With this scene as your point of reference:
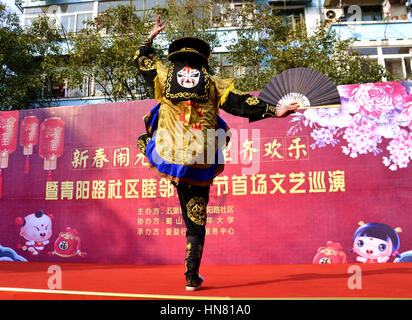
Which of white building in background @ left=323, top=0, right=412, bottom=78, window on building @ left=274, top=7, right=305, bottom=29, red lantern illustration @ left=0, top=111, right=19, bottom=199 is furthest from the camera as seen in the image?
window on building @ left=274, top=7, right=305, bottom=29

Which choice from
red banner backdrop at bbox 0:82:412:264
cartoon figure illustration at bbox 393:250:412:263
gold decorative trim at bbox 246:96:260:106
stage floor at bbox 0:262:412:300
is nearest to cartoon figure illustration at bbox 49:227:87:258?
red banner backdrop at bbox 0:82:412:264

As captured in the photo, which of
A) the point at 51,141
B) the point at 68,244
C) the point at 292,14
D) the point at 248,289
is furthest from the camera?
the point at 292,14

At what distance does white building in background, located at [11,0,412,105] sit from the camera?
890 cm

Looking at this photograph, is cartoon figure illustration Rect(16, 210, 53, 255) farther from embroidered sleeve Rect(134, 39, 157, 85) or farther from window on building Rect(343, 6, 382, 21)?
window on building Rect(343, 6, 382, 21)

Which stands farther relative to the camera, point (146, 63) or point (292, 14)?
point (292, 14)

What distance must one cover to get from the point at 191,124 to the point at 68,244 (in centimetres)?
279

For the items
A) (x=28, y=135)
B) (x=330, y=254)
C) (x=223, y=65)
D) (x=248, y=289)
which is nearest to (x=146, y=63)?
(x=248, y=289)

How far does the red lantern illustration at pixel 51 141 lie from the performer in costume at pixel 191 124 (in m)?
2.59

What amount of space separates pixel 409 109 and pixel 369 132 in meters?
0.47

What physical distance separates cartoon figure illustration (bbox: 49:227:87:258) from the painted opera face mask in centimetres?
276

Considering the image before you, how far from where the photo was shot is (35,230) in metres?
4.29

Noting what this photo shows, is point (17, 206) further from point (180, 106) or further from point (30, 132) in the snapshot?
point (180, 106)

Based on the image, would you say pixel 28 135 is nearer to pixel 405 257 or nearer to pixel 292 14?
pixel 405 257

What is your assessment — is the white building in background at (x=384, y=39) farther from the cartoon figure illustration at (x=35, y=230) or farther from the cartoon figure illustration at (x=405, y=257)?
the cartoon figure illustration at (x=35, y=230)
